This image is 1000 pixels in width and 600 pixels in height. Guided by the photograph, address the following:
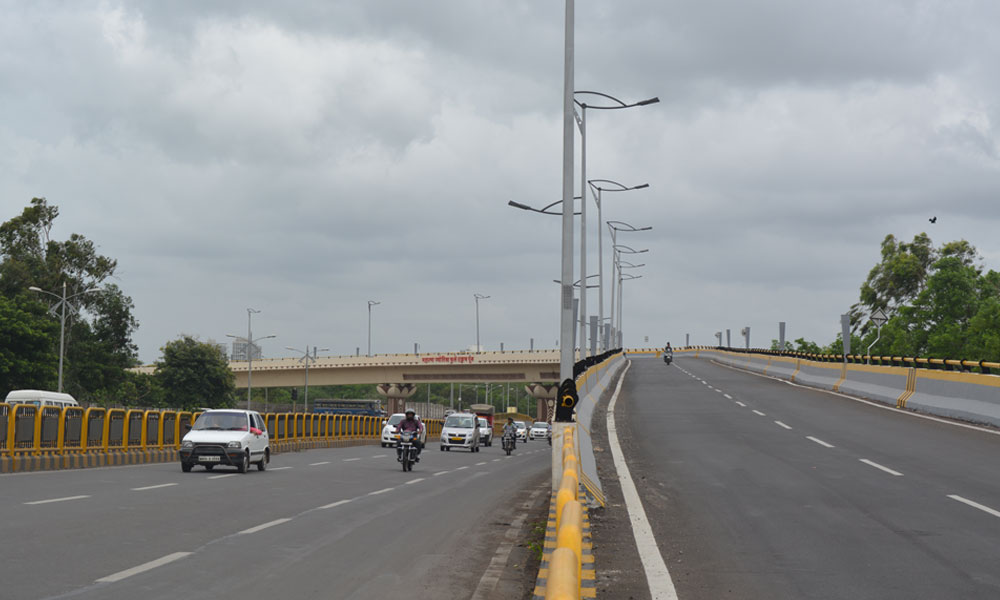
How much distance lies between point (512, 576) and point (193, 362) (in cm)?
9347

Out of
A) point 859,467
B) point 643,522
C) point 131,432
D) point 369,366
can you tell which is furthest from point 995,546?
point 369,366

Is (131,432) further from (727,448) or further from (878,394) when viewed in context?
(878,394)

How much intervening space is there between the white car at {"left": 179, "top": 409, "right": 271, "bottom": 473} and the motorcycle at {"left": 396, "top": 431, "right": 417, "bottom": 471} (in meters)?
3.69

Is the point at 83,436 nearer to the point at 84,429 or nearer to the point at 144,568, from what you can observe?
the point at 84,429

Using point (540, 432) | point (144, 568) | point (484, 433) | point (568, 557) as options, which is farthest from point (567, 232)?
point (540, 432)

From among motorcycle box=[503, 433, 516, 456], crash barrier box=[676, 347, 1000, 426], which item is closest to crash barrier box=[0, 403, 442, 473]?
motorcycle box=[503, 433, 516, 456]

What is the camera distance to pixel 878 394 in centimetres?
3822

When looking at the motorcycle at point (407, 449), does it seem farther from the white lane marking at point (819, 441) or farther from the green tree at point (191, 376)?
the green tree at point (191, 376)

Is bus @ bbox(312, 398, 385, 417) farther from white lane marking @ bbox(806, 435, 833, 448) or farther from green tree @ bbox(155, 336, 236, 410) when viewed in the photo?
white lane marking @ bbox(806, 435, 833, 448)

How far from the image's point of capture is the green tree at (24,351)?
67.4m

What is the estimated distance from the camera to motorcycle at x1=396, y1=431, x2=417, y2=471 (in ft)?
95.2

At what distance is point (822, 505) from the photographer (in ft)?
44.5

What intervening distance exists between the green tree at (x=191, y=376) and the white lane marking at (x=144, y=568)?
91126mm

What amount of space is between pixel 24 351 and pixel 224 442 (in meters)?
49.2
